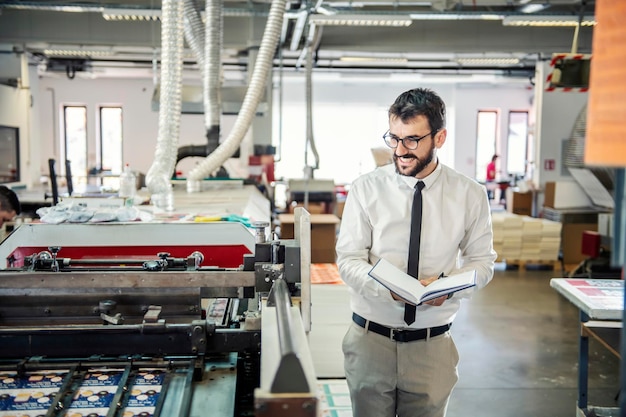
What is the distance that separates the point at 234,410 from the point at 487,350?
3996 millimetres

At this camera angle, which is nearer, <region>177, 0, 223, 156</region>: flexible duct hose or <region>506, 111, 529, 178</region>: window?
<region>177, 0, 223, 156</region>: flexible duct hose

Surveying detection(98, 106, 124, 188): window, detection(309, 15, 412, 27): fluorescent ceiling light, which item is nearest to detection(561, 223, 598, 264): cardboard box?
detection(309, 15, 412, 27): fluorescent ceiling light

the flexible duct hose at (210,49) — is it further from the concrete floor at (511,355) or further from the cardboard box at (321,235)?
the cardboard box at (321,235)

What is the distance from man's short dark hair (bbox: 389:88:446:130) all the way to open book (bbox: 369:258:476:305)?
0.49 metres

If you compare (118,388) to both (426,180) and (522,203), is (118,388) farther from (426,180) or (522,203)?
(522,203)

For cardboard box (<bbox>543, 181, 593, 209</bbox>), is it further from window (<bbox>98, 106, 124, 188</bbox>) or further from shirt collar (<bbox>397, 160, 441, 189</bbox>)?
window (<bbox>98, 106, 124, 188</bbox>)

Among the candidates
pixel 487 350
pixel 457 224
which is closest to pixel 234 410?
pixel 457 224

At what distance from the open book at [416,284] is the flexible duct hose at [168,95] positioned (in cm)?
227

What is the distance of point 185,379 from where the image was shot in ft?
5.97

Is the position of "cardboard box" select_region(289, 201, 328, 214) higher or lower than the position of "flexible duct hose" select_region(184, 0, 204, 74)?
lower

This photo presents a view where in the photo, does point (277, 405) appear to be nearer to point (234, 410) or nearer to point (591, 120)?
point (234, 410)

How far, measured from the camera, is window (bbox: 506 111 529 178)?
1606 cm

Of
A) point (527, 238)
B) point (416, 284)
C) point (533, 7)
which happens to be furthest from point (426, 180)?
point (527, 238)

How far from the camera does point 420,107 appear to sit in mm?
1993
